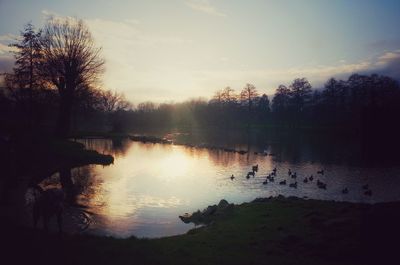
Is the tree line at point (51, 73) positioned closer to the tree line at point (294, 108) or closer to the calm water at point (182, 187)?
the calm water at point (182, 187)

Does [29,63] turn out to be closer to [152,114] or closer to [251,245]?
[251,245]

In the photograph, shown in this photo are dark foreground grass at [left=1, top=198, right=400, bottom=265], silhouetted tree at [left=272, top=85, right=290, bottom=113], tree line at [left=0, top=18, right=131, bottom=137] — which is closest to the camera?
dark foreground grass at [left=1, top=198, right=400, bottom=265]

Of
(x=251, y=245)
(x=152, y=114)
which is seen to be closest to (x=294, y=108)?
→ (x=152, y=114)

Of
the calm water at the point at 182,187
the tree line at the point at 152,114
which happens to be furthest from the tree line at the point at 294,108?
the calm water at the point at 182,187

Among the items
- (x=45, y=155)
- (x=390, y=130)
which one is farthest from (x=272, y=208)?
(x=45, y=155)

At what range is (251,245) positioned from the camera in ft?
48.8

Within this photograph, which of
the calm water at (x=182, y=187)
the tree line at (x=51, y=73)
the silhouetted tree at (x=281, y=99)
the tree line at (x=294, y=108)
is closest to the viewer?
the calm water at (x=182, y=187)

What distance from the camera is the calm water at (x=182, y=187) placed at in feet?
70.6

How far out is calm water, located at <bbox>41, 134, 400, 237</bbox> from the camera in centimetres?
2152

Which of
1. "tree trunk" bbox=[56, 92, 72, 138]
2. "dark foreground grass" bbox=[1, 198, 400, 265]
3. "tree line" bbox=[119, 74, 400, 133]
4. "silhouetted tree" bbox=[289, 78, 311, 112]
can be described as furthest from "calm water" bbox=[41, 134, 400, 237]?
"silhouetted tree" bbox=[289, 78, 311, 112]

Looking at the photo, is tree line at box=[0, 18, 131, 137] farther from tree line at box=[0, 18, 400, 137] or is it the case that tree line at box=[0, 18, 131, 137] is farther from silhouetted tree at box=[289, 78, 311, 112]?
silhouetted tree at box=[289, 78, 311, 112]

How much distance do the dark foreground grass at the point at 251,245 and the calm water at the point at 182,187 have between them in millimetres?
4884

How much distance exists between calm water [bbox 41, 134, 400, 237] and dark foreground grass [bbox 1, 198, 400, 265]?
4884 mm

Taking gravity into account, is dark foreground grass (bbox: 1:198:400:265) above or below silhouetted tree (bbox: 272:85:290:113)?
below
